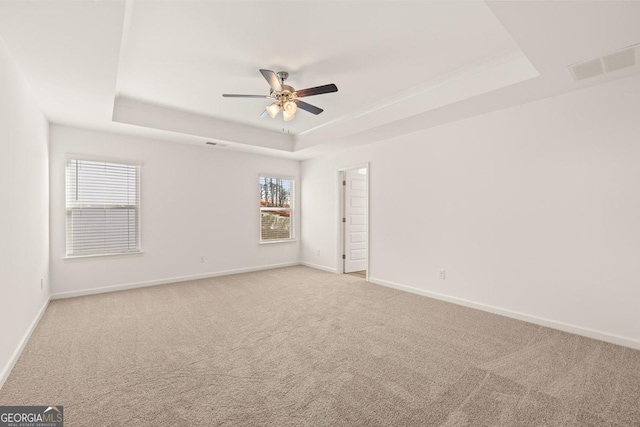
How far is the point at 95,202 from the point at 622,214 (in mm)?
6651

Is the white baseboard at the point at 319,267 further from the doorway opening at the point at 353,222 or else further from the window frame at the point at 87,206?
the window frame at the point at 87,206

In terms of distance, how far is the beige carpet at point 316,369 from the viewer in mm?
1818

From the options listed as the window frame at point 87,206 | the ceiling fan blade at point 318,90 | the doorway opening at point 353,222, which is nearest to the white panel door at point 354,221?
the doorway opening at point 353,222

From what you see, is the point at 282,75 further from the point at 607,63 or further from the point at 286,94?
the point at 607,63

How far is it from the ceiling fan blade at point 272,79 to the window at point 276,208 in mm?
3444

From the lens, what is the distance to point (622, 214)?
2797 millimetres

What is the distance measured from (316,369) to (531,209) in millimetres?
2975

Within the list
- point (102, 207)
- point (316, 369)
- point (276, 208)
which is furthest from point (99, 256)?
point (316, 369)

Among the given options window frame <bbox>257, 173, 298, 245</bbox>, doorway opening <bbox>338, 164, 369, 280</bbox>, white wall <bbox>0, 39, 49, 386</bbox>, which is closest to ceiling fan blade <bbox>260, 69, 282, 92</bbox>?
white wall <bbox>0, 39, 49, 386</bbox>

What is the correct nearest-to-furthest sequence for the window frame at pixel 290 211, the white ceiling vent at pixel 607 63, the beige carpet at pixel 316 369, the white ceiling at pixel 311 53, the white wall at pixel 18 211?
1. the beige carpet at pixel 316 369
2. the white ceiling at pixel 311 53
3. the white wall at pixel 18 211
4. the white ceiling vent at pixel 607 63
5. the window frame at pixel 290 211

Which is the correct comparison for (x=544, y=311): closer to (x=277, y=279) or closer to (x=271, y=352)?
(x=271, y=352)

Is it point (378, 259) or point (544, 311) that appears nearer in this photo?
point (544, 311)

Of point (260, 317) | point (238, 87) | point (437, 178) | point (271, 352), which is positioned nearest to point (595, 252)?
point (437, 178)

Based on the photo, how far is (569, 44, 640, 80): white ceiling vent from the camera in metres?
2.35
